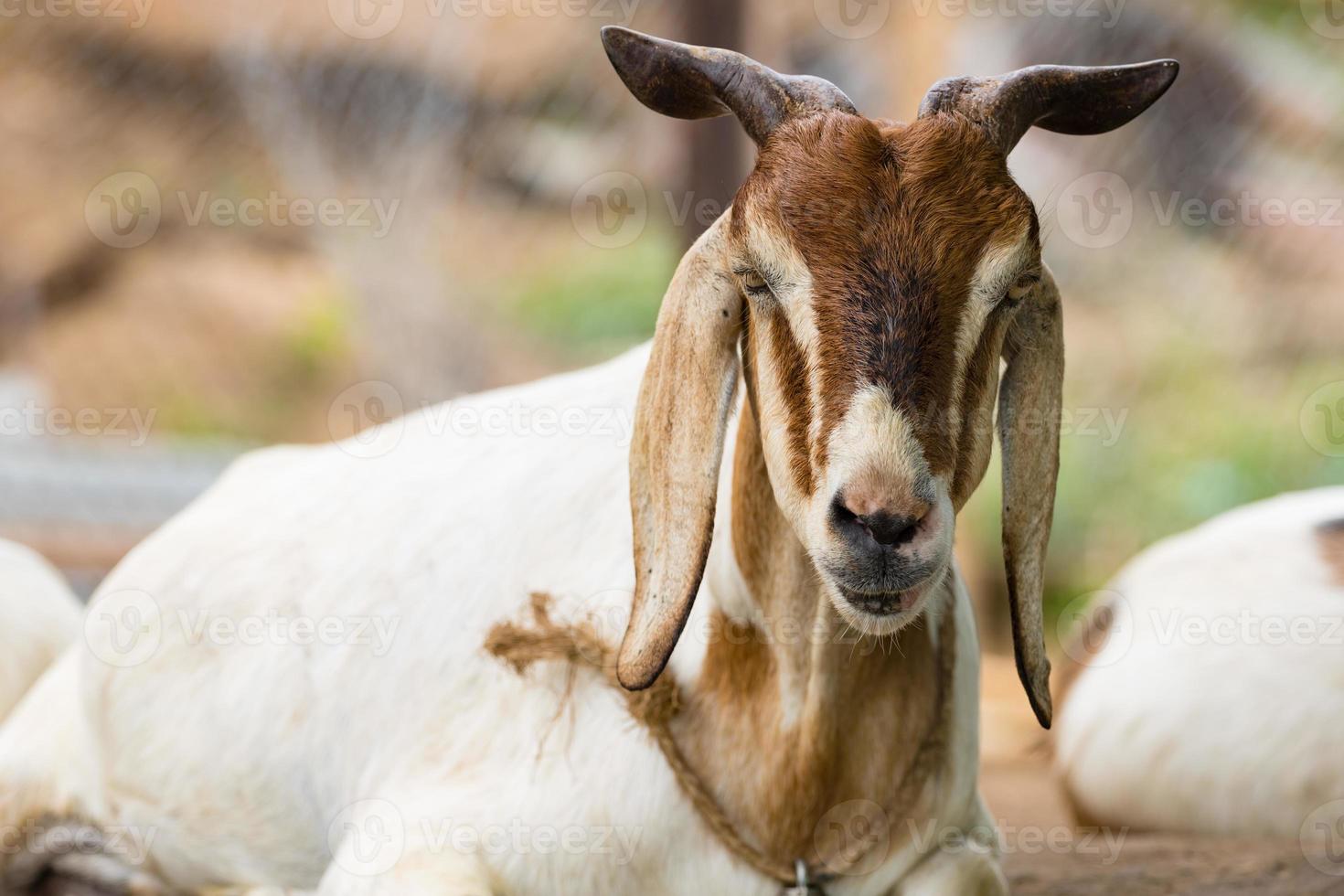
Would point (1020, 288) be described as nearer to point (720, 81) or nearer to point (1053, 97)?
point (1053, 97)

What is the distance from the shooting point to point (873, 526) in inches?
93.9

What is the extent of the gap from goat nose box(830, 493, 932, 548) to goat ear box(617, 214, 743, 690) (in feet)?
1.14

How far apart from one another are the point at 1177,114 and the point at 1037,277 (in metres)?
9.43

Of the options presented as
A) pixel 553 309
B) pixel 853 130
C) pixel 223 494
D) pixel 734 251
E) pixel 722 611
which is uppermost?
pixel 853 130

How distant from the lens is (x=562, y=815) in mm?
3029

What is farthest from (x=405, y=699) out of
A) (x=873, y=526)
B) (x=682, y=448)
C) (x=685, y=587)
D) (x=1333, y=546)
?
(x=1333, y=546)

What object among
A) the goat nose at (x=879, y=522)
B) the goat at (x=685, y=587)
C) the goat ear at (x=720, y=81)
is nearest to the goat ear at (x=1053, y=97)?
the goat at (x=685, y=587)

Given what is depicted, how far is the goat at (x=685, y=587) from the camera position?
2.51m

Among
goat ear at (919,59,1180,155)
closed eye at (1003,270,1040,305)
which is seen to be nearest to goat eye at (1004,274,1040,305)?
closed eye at (1003,270,1040,305)

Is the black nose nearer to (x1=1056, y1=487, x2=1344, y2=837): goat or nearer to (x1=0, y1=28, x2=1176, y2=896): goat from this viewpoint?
(x1=0, y1=28, x2=1176, y2=896): goat

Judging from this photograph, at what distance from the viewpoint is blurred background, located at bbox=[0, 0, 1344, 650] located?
34.1 feet

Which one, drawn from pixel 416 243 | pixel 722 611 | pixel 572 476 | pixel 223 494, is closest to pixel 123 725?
pixel 223 494

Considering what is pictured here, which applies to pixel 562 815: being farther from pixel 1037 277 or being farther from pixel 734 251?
pixel 1037 277

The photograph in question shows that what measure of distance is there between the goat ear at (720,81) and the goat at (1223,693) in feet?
9.58
